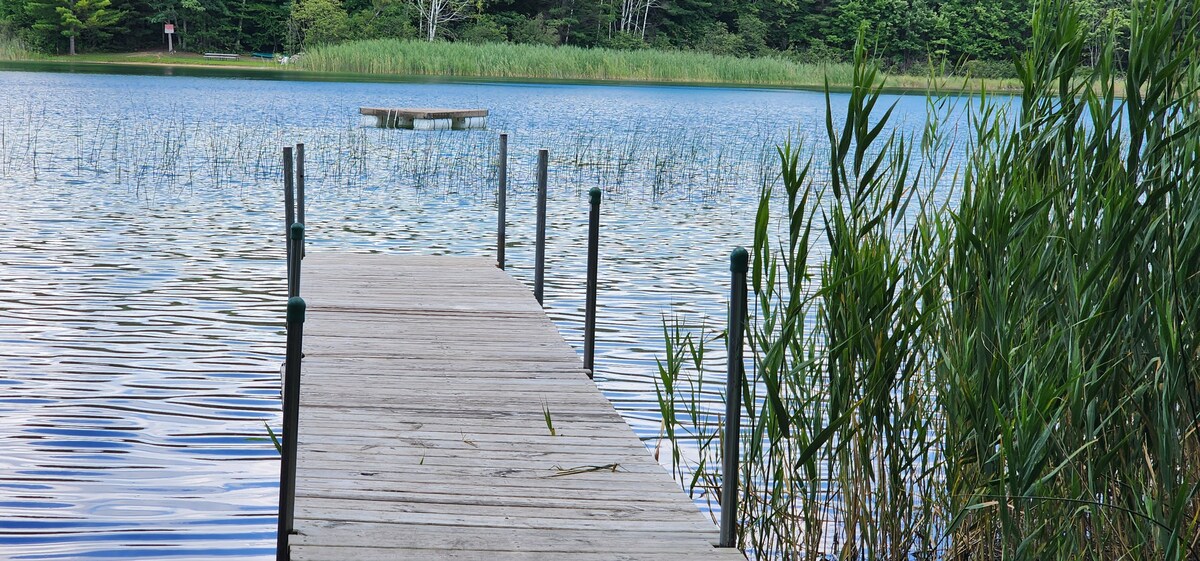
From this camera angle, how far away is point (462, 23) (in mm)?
45906

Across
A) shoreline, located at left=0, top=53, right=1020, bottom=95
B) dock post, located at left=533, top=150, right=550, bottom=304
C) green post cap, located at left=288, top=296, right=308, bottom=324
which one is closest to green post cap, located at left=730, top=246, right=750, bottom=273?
green post cap, located at left=288, top=296, right=308, bottom=324

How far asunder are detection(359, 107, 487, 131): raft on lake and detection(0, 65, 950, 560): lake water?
2.00 feet

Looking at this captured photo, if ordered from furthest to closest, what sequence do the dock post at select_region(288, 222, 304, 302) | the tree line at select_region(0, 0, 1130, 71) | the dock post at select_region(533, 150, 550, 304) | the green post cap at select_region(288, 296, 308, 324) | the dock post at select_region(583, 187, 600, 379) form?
the tree line at select_region(0, 0, 1130, 71), the dock post at select_region(533, 150, 550, 304), the dock post at select_region(583, 187, 600, 379), the dock post at select_region(288, 222, 304, 302), the green post cap at select_region(288, 296, 308, 324)

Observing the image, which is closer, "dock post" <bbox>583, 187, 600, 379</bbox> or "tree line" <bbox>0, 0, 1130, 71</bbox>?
"dock post" <bbox>583, 187, 600, 379</bbox>

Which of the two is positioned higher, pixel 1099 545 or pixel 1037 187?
pixel 1037 187

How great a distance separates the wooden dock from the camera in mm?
2895

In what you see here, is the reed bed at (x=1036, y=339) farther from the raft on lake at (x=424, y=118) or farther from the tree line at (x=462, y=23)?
the tree line at (x=462, y=23)

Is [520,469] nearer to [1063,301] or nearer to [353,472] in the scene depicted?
[353,472]

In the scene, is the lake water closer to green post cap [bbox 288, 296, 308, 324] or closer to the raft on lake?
the raft on lake

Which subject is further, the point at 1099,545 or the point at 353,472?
the point at 353,472

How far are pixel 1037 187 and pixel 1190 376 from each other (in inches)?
24.2

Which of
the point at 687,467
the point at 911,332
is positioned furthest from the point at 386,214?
the point at 911,332

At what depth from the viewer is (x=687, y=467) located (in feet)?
14.0

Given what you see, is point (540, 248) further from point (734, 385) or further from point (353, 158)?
point (353, 158)
